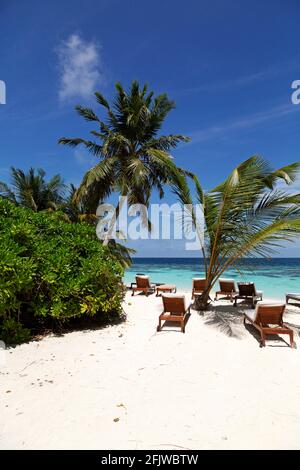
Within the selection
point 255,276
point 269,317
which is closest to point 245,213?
point 269,317

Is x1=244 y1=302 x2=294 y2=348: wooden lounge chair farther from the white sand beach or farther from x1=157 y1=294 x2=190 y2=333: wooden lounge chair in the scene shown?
x1=157 y1=294 x2=190 y2=333: wooden lounge chair

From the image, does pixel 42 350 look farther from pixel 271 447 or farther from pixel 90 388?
pixel 271 447

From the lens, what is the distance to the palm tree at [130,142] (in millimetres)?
11242

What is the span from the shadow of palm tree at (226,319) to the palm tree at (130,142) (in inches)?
232

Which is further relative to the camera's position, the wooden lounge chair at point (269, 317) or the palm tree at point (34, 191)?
the palm tree at point (34, 191)

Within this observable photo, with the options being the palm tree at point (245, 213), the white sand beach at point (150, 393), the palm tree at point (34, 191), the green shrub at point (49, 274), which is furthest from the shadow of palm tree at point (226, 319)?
the palm tree at point (34, 191)

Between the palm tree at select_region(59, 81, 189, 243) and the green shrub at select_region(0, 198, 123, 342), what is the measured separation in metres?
5.23

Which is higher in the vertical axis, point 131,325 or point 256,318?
point 256,318

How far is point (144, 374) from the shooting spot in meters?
3.57

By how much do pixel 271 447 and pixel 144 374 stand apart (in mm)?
1797

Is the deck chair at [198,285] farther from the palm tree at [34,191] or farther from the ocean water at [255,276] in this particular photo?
the palm tree at [34,191]

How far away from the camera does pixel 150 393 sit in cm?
308

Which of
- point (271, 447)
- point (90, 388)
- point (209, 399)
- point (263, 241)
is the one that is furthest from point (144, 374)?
point (263, 241)

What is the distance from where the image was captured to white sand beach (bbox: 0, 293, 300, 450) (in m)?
2.33
